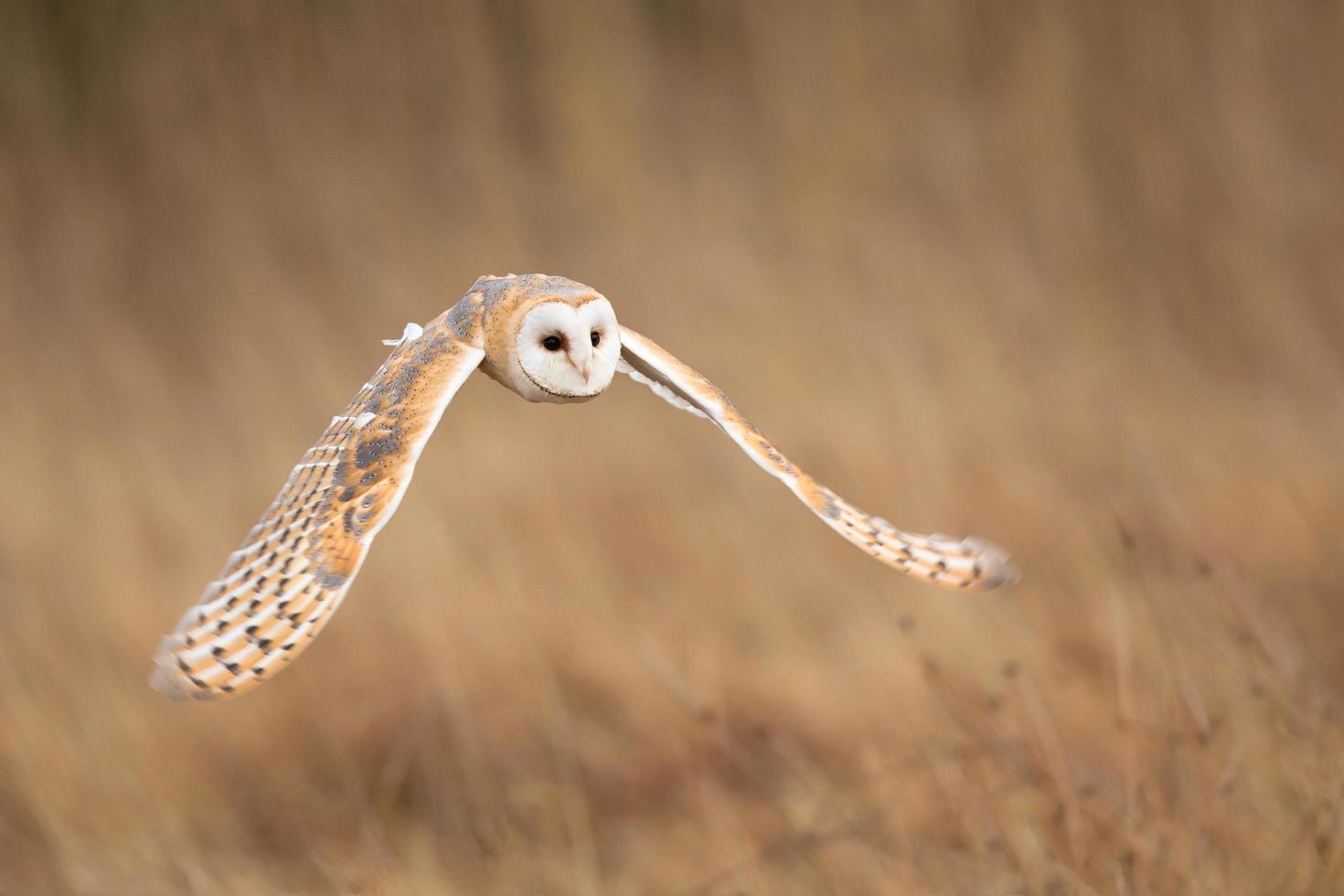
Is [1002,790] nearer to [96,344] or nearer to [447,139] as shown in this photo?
[447,139]

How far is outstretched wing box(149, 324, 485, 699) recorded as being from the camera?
45 centimetres

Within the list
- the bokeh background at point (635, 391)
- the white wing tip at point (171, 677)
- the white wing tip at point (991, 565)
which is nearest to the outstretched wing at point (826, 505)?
the white wing tip at point (991, 565)

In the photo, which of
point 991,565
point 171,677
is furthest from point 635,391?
point 171,677

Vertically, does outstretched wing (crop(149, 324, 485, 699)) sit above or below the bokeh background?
below

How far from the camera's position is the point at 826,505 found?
538 millimetres

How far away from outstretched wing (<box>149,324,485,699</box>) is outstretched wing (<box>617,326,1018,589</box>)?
92mm

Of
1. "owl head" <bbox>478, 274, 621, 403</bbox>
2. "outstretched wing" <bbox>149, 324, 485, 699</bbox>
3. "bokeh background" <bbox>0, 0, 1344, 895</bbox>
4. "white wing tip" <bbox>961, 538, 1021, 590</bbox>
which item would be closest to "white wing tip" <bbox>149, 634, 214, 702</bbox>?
"outstretched wing" <bbox>149, 324, 485, 699</bbox>

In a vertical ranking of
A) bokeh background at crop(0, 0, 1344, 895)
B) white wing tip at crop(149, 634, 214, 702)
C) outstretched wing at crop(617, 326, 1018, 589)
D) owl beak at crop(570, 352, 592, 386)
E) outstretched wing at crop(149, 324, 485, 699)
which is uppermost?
bokeh background at crop(0, 0, 1344, 895)

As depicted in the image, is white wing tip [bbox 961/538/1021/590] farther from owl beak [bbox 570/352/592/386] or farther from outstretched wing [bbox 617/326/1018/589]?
owl beak [bbox 570/352/592/386]

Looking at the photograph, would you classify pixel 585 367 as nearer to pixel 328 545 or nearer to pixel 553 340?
pixel 553 340

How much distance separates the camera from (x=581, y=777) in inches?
96.5

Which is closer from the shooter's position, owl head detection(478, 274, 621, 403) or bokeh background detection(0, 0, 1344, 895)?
owl head detection(478, 274, 621, 403)

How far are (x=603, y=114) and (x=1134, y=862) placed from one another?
202 centimetres

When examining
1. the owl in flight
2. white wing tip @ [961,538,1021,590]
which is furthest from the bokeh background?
the owl in flight
